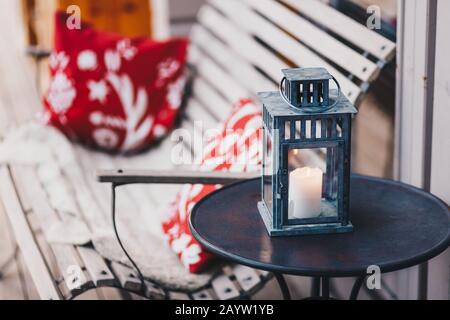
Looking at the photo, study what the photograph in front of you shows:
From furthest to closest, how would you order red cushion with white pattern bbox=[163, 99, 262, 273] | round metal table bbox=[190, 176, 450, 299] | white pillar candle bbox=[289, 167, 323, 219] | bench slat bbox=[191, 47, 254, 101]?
bench slat bbox=[191, 47, 254, 101], red cushion with white pattern bbox=[163, 99, 262, 273], white pillar candle bbox=[289, 167, 323, 219], round metal table bbox=[190, 176, 450, 299]

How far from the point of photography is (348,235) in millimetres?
1750

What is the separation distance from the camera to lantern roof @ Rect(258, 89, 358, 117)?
1.69m

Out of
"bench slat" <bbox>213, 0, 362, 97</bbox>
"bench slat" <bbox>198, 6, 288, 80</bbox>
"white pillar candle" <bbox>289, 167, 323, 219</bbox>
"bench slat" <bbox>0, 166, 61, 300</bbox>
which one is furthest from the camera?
"bench slat" <bbox>198, 6, 288, 80</bbox>

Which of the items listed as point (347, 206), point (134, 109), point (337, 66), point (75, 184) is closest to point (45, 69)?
point (134, 109)

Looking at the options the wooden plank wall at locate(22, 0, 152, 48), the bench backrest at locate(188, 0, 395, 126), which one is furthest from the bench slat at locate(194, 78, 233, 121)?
the wooden plank wall at locate(22, 0, 152, 48)

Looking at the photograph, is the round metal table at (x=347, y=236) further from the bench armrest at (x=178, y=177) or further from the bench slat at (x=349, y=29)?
the bench slat at (x=349, y=29)

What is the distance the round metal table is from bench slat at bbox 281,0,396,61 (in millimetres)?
419

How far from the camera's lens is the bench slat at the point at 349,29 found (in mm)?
2238

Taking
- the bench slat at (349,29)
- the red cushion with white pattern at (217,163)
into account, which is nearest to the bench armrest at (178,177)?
the red cushion with white pattern at (217,163)

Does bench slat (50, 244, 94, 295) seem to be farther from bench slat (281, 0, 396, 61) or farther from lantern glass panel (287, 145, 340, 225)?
bench slat (281, 0, 396, 61)

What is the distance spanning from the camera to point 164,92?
10.4ft

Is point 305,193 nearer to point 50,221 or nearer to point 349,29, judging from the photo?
point 349,29

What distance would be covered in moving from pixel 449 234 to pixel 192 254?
0.79 metres
